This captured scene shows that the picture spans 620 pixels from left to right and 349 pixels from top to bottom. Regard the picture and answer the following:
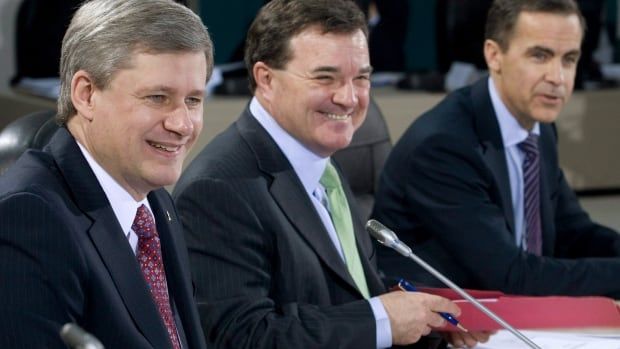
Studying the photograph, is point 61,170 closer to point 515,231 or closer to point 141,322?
point 141,322

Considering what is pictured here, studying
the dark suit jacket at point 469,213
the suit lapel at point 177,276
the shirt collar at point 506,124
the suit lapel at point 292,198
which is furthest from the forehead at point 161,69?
the shirt collar at point 506,124

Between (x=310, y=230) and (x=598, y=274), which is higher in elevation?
(x=310, y=230)

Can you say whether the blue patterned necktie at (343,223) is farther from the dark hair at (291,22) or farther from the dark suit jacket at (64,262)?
the dark suit jacket at (64,262)

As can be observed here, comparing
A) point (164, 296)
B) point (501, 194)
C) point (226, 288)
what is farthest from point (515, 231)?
point (164, 296)

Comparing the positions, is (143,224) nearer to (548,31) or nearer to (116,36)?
(116,36)

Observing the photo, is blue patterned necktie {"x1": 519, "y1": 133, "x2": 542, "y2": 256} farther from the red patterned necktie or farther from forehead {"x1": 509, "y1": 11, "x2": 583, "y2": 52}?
the red patterned necktie

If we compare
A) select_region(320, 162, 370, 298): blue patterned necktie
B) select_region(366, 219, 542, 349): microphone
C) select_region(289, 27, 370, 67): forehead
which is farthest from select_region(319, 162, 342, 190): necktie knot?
select_region(366, 219, 542, 349): microphone

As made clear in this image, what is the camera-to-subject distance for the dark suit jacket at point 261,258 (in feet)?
6.85

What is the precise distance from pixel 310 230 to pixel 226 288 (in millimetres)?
218

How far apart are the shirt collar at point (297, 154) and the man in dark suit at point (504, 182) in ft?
1.72

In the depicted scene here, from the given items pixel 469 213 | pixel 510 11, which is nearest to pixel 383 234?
pixel 469 213

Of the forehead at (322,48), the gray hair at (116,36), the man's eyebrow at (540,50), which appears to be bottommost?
the man's eyebrow at (540,50)

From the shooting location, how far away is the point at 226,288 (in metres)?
2.10

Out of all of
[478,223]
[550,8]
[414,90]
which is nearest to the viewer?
[478,223]
